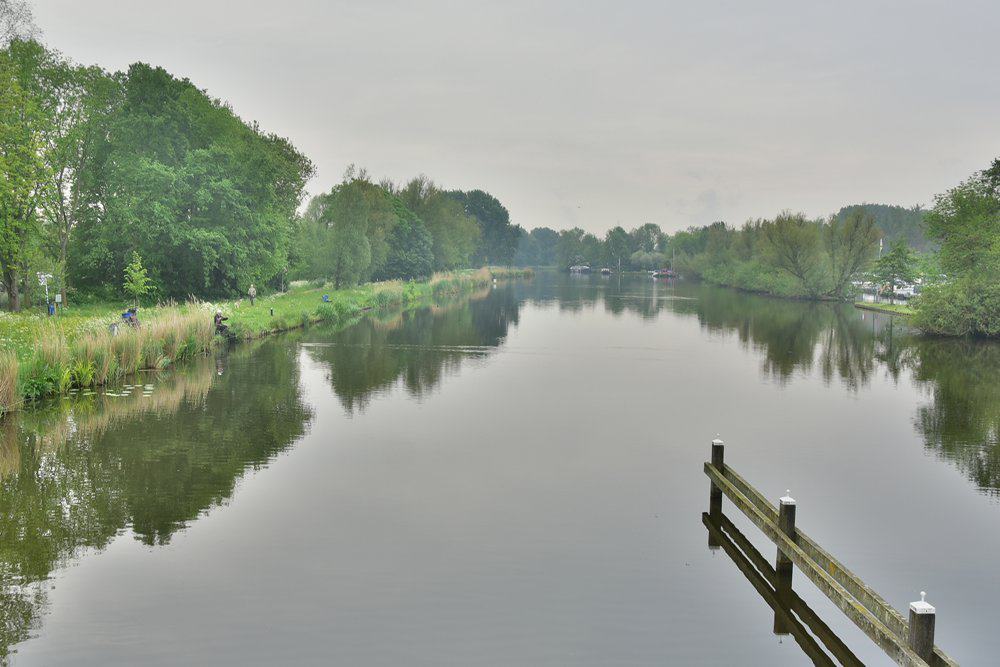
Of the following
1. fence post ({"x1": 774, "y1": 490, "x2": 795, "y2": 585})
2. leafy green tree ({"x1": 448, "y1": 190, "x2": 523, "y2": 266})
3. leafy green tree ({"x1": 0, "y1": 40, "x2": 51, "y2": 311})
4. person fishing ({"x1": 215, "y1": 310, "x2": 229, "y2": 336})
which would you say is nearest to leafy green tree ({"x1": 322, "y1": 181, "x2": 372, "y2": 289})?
leafy green tree ({"x1": 0, "y1": 40, "x2": 51, "y2": 311})

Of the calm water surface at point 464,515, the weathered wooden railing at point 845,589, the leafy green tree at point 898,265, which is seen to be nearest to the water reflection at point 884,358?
the calm water surface at point 464,515

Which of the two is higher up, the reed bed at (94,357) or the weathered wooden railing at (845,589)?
the reed bed at (94,357)

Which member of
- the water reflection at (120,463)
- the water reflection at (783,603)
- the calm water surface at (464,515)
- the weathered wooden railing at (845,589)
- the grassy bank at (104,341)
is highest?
the grassy bank at (104,341)

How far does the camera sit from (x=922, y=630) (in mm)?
7094

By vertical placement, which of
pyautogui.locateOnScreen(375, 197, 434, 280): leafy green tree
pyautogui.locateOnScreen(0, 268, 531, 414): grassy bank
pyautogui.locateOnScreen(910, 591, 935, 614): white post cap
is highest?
pyautogui.locateOnScreen(375, 197, 434, 280): leafy green tree

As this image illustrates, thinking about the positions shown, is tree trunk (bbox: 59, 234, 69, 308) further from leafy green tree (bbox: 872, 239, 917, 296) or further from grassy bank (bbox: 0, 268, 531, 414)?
leafy green tree (bbox: 872, 239, 917, 296)

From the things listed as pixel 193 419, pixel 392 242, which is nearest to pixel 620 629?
pixel 193 419

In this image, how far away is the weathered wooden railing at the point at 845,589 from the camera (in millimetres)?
7133

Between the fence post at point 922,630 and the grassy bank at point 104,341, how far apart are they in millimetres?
20707

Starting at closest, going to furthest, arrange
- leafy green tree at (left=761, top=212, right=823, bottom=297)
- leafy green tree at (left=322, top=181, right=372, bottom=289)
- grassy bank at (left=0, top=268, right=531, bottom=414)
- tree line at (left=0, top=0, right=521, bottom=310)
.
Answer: grassy bank at (left=0, top=268, right=531, bottom=414), tree line at (left=0, top=0, right=521, bottom=310), leafy green tree at (left=322, top=181, right=372, bottom=289), leafy green tree at (left=761, top=212, right=823, bottom=297)

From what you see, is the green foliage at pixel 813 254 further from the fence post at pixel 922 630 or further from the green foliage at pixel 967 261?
the fence post at pixel 922 630

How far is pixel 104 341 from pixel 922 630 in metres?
25.0

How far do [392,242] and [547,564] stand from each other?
7607 cm

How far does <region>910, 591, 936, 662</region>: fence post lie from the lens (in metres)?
7.03
